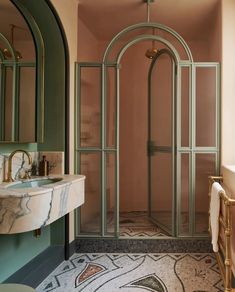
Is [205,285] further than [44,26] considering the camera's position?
No

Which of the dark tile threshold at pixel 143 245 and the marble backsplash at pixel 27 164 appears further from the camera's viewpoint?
the dark tile threshold at pixel 143 245

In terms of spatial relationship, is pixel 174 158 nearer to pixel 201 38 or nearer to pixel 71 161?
pixel 71 161

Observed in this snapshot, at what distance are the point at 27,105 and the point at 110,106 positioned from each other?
0.84m

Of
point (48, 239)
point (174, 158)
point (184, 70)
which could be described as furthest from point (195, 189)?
point (48, 239)

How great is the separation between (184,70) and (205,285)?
1976mm

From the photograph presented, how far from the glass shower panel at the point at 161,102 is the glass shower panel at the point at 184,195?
271mm

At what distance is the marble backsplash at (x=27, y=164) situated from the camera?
6.08 ft

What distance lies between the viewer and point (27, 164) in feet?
7.13

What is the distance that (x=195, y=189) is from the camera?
2.63 meters

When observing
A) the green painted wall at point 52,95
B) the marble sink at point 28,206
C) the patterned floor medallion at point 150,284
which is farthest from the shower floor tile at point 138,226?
the marble sink at point 28,206

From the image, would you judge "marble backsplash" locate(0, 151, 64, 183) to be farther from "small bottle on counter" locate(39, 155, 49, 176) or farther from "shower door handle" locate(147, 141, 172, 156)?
"shower door handle" locate(147, 141, 172, 156)

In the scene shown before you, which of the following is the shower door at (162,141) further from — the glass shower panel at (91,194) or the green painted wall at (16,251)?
the green painted wall at (16,251)

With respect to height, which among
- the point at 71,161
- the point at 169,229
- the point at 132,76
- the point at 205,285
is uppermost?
the point at 132,76

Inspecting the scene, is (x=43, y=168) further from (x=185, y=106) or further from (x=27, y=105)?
(x=185, y=106)
